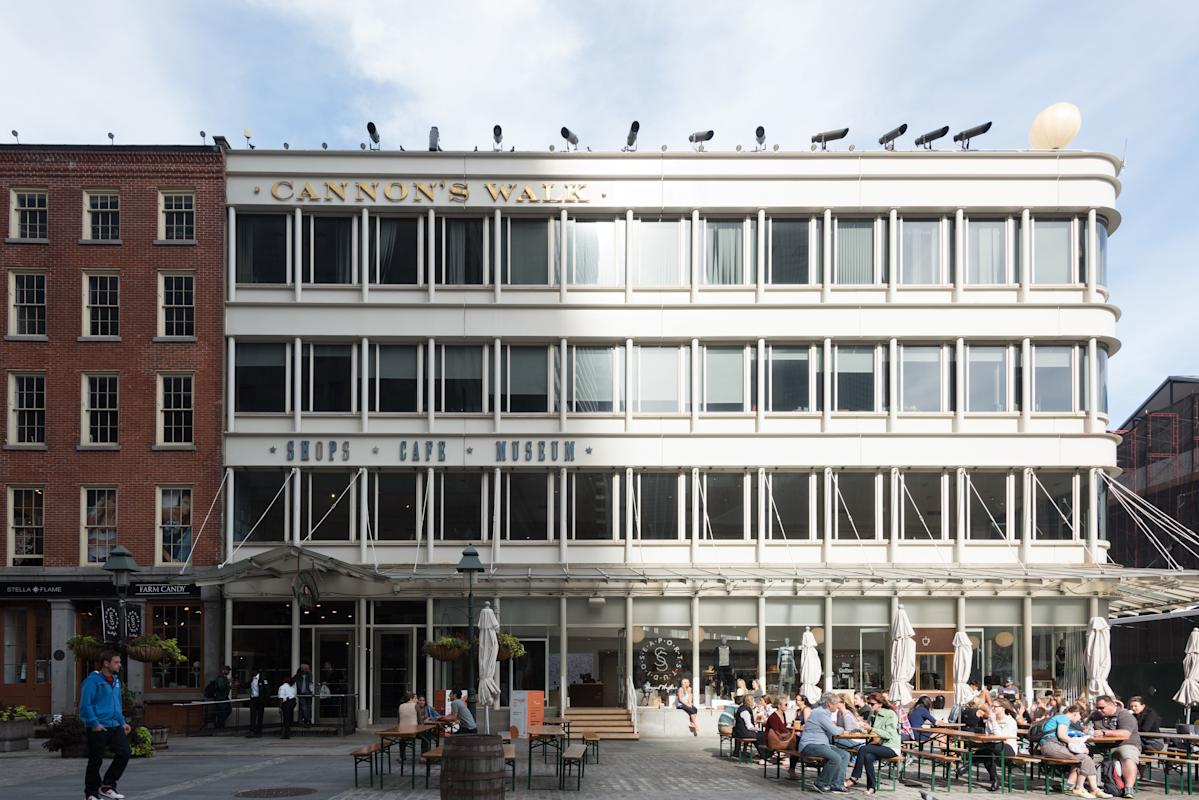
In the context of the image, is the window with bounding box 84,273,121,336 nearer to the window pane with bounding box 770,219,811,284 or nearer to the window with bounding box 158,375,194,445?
the window with bounding box 158,375,194,445

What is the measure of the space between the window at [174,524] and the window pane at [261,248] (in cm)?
675

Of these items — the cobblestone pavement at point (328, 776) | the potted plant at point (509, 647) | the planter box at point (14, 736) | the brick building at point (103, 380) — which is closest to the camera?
the cobblestone pavement at point (328, 776)

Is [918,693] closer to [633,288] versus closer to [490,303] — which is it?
[633,288]

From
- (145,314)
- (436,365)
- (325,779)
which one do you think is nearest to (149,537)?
(145,314)

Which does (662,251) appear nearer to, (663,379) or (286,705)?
(663,379)

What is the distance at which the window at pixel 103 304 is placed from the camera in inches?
1366

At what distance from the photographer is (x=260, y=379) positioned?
113ft

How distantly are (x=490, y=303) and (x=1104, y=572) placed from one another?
1938 cm

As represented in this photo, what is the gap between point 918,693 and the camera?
3306 centimetres

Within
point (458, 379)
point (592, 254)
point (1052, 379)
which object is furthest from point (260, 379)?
point (1052, 379)

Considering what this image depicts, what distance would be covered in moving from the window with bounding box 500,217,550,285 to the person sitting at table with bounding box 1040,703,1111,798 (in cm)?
1962

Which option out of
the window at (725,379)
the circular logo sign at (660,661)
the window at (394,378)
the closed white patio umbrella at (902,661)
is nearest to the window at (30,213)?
the window at (394,378)

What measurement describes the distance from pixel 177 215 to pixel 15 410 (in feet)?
24.9

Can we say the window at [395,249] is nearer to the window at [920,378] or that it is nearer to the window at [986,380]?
the window at [920,378]
